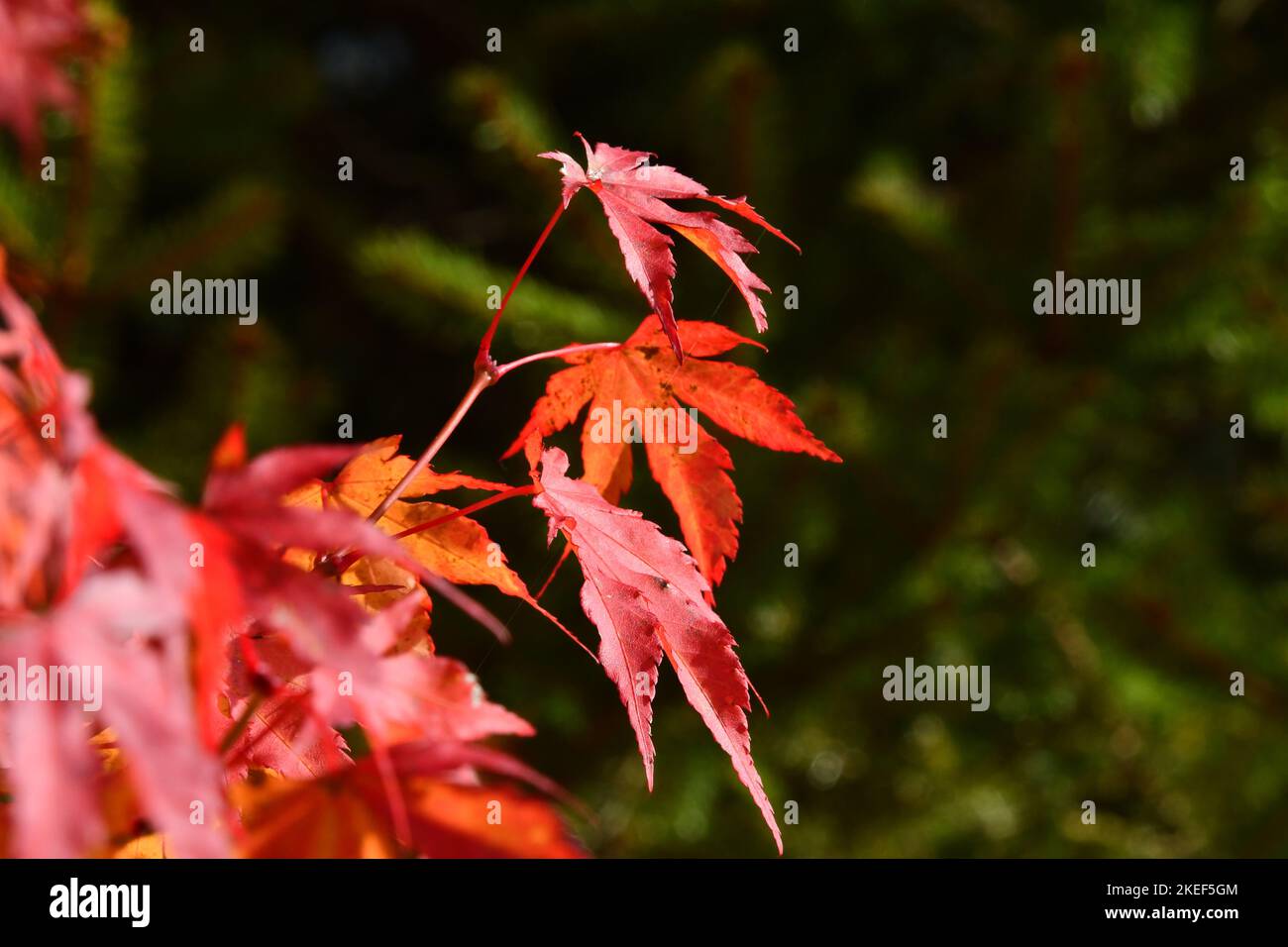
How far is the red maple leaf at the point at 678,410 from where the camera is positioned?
47 cm

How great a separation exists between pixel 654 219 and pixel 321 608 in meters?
0.23

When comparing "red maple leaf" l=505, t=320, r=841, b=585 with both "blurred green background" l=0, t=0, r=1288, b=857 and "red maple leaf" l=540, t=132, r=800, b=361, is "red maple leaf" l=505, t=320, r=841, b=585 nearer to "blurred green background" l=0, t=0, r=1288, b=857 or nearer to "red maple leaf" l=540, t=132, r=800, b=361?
"red maple leaf" l=540, t=132, r=800, b=361

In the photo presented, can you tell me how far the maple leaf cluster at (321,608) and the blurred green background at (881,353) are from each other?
729 mm

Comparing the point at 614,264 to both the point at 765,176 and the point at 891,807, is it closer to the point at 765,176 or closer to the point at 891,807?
the point at 765,176

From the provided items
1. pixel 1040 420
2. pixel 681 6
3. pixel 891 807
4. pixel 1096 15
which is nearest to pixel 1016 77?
pixel 1096 15

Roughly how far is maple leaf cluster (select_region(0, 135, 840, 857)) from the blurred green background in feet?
2.39

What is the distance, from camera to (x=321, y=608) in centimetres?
26

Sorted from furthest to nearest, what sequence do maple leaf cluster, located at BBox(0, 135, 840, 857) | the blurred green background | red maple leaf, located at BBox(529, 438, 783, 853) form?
1. the blurred green background
2. red maple leaf, located at BBox(529, 438, 783, 853)
3. maple leaf cluster, located at BBox(0, 135, 840, 857)

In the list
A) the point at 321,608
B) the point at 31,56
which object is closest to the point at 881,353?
the point at 31,56

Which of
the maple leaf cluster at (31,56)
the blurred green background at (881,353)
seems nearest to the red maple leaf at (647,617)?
the maple leaf cluster at (31,56)

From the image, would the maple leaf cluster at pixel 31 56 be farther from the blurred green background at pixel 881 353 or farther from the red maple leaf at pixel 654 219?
the blurred green background at pixel 881 353

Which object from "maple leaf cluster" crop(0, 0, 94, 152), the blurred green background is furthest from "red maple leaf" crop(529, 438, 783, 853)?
the blurred green background

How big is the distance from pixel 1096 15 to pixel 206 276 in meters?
1.27

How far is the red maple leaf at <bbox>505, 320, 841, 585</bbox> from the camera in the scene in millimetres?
465
